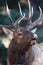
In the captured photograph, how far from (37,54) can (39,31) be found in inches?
62.8

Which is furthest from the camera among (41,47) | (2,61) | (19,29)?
(2,61)

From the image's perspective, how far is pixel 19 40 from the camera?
261 cm

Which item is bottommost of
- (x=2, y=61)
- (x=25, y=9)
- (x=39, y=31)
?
(x=2, y=61)

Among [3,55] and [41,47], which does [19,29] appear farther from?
[3,55]

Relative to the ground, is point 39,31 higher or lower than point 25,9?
lower

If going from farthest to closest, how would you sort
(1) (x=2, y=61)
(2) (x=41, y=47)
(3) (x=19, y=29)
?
→ (1) (x=2, y=61) < (2) (x=41, y=47) < (3) (x=19, y=29)

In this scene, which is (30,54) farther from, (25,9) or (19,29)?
(25,9)

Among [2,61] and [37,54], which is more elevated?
[37,54]

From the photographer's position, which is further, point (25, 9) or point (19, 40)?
point (25, 9)

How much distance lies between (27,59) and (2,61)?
4.99ft

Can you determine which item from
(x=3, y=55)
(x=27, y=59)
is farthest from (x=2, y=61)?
(x=27, y=59)

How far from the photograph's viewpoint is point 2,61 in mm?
4160

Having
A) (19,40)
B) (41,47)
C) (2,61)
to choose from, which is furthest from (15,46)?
(2,61)

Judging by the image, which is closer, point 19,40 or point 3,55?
point 19,40
